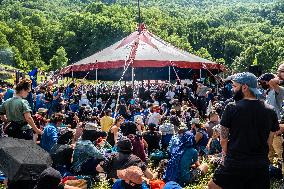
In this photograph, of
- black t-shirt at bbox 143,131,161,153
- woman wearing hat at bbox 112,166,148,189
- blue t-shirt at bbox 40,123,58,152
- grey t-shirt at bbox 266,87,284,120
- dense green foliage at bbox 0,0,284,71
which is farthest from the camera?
dense green foliage at bbox 0,0,284,71

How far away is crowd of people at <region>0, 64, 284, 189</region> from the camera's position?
3.88 m

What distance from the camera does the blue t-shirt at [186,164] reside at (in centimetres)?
708

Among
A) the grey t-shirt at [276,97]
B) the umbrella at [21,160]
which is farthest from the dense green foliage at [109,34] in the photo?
the umbrella at [21,160]

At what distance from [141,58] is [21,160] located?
10448 millimetres

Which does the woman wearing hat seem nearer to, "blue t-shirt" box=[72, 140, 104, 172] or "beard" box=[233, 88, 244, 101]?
"beard" box=[233, 88, 244, 101]

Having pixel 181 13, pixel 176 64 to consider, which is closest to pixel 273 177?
pixel 176 64

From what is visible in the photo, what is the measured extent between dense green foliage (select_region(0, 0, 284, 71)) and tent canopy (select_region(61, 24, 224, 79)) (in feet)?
196

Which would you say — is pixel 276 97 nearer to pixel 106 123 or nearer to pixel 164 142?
pixel 164 142

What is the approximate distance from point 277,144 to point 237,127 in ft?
9.43

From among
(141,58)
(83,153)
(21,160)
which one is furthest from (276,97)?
(141,58)

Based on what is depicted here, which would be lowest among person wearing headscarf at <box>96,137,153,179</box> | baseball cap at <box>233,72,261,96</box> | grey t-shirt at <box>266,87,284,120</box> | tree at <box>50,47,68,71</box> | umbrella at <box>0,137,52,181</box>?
tree at <box>50,47,68,71</box>

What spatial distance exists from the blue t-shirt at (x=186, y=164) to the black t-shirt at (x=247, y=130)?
3.17 metres

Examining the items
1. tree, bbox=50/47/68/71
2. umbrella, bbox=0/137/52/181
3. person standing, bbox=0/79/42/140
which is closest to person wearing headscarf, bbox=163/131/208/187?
person standing, bbox=0/79/42/140

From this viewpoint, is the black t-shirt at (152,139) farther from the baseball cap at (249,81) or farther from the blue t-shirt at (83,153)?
the baseball cap at (249,81)
